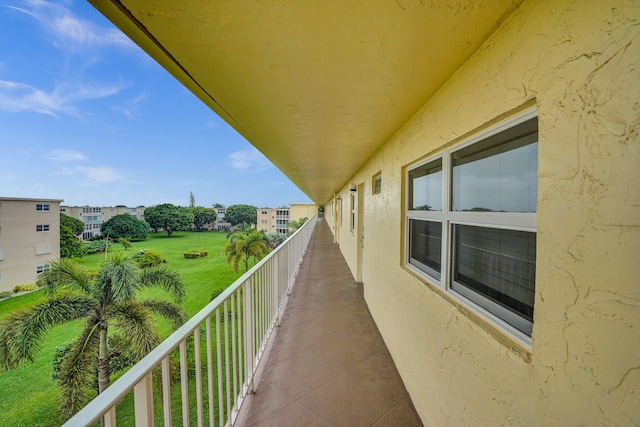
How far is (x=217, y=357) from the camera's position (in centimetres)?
155

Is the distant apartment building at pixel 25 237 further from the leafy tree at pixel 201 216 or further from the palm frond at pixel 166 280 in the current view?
the leafy tree at pixel 201 216

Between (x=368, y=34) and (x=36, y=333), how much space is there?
8.34 m

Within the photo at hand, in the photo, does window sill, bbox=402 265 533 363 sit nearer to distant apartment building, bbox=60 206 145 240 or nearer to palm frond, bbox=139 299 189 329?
palm frond, bbox=139 299 189 329

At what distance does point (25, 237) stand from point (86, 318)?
70.1 feet

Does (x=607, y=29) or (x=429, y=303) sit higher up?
(x=607, y=29)

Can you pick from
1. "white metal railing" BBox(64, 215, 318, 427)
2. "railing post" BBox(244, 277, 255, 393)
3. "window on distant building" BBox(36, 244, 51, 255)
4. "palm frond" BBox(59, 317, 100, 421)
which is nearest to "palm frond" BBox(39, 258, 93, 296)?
"palm frond" BBox(59, 317, 100, 421)

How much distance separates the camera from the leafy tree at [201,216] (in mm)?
67875

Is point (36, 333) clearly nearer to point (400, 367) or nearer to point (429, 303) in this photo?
point (400, 367)

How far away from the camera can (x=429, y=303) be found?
1788 millimetres

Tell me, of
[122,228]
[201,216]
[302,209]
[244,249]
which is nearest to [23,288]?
[244,249]

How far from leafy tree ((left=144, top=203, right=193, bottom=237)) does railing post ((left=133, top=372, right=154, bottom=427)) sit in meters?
64.7

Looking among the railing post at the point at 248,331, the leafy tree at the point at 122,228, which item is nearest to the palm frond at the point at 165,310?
the railing post at the point at 248,331

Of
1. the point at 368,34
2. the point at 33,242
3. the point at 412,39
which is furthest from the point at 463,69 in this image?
the point at 33,242

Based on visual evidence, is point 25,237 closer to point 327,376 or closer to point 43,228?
point 43,228
